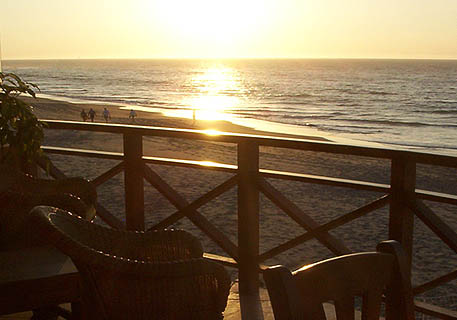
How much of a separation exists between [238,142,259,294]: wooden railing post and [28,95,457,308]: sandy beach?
132 inches

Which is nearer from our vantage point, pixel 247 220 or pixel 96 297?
pixel 96 297

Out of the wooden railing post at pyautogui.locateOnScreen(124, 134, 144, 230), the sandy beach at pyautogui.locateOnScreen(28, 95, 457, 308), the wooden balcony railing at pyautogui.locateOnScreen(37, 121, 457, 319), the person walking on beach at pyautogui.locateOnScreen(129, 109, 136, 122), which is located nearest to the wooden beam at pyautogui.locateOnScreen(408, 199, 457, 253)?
the wooden balcony railing at pyautogui.locateOnScreen(37, 121, 457, 319)

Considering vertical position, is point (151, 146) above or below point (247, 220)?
below

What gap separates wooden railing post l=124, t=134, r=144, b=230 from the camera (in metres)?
3.70

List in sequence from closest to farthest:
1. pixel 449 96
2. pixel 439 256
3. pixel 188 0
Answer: pixel 439 256, pixel 449 96, pixel 188 0

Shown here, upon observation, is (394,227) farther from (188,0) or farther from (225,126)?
(188,0)

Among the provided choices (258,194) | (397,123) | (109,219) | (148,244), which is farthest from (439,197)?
(397,123)

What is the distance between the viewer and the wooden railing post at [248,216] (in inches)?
132

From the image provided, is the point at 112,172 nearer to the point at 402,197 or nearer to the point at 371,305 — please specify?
the point at 402,197

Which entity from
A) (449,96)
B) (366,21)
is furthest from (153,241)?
(366,21)

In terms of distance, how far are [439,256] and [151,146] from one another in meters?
13.3

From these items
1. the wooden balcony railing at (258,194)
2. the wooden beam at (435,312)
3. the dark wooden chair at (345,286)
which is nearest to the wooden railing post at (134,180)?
the wooden balcony railing at (258,194)

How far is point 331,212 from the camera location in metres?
10.5

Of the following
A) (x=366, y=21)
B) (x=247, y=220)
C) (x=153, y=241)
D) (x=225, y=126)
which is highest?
(x=366, y=21)
